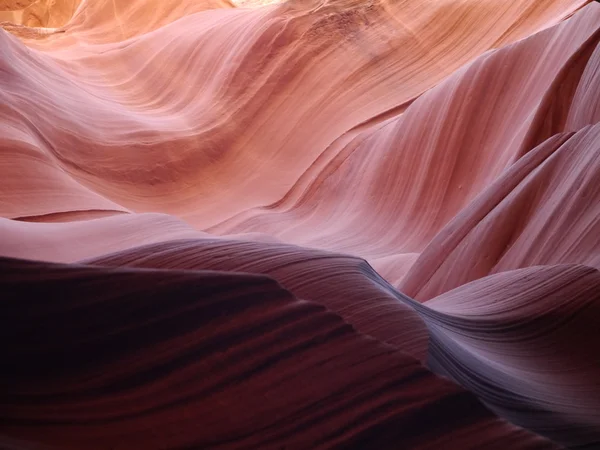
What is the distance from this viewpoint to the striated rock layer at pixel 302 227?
0.74 m

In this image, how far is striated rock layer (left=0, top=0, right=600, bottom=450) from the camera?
2.42 ft

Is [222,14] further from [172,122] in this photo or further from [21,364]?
[21,364]

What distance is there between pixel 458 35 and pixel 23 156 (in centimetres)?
248

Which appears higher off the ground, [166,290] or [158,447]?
[166,290]

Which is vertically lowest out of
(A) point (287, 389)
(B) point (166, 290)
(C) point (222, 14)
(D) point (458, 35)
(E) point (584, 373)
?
(E) point (584, 373)

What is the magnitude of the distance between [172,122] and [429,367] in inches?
102

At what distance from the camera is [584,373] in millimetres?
1085

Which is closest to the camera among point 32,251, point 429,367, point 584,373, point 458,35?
point 429,367

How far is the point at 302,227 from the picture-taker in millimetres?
2777

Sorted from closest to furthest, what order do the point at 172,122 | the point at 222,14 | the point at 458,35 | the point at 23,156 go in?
the point at 23,156 < the point at 172,122 < the point at 458,35 < the point at 222,14

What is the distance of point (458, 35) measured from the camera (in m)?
3.64

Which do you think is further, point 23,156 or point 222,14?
point 222,14

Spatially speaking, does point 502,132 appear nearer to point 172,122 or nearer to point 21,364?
point 172,122

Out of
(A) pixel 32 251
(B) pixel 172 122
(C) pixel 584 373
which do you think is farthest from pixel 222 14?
(C) pixel 584 373
